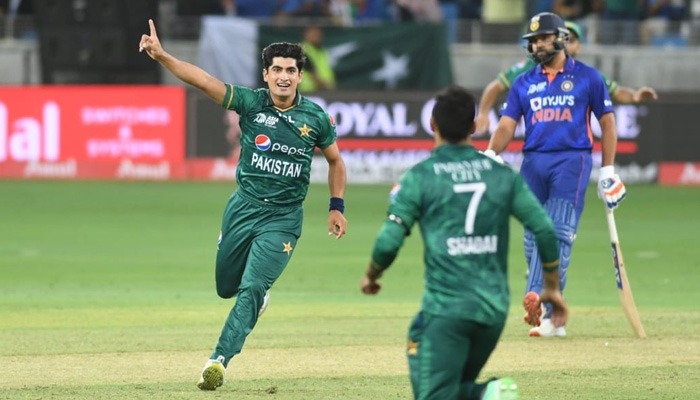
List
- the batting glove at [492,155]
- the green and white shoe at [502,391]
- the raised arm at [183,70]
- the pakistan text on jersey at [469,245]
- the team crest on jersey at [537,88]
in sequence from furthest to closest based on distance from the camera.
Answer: the team crest on jersey at [537,88] < the raised arm at [183,70] < the batting glove at [492,155] < the pakistan text on jersey at [469,245] < the green and white shoe at [502,391]

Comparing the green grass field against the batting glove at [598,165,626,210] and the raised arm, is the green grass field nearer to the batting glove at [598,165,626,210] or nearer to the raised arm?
the batting glove at [598,165,626,210]

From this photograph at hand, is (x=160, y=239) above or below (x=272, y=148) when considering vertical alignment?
below

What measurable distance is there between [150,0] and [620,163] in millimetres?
9544

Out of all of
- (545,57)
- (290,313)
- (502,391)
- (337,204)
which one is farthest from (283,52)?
(290,313)

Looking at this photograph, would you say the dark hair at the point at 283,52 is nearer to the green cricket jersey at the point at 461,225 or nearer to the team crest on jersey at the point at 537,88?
the team crest on jersey at the point at 537,88

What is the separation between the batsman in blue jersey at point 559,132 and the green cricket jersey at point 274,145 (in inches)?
83.3

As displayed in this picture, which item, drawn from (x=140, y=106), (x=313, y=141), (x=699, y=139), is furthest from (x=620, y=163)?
(x=313, y=141)

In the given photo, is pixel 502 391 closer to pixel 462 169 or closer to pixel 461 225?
pixel 461 225

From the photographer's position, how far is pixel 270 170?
9.23 metres

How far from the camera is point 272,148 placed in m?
9.20

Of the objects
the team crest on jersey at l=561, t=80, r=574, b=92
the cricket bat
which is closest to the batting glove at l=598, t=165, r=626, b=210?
the cricket bat

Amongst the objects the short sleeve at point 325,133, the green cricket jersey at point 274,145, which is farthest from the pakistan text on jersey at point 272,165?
the short sleeve at point 325,133

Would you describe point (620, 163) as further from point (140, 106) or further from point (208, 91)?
point (208, 91)

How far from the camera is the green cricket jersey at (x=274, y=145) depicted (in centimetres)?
920
